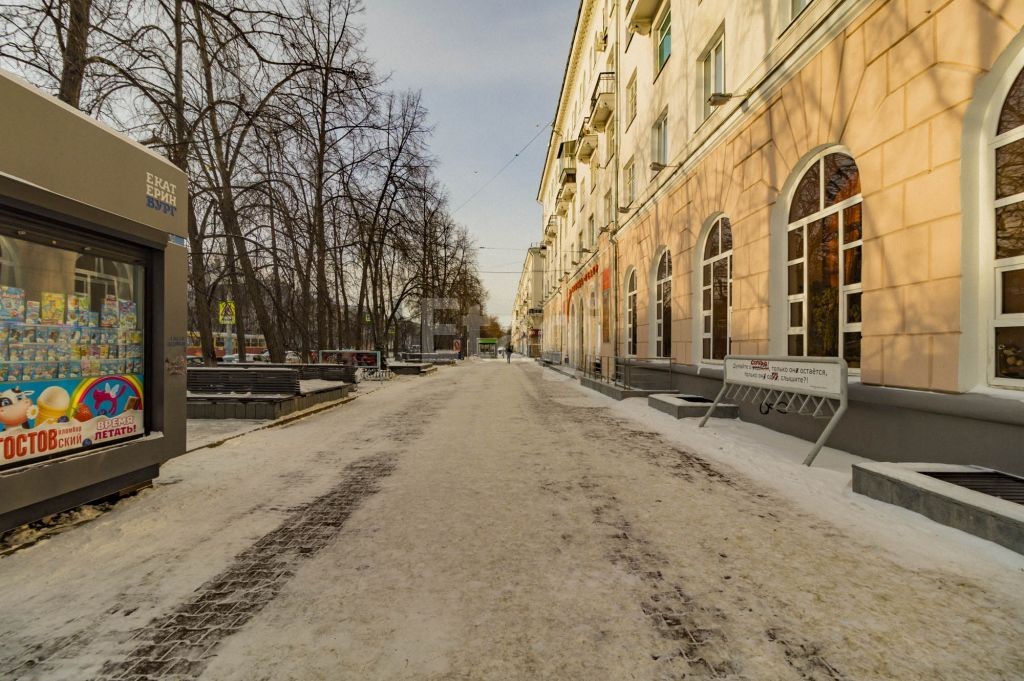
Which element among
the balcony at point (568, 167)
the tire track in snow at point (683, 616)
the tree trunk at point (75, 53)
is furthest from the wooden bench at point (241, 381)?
the balcony at point (568, 167)

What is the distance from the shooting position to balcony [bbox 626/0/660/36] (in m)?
13.7

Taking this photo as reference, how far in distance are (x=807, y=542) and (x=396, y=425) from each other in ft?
22.2

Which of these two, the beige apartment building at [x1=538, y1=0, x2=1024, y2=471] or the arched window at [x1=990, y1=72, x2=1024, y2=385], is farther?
the beige apartment building at [x1=538, y1=0, x2=1024, y2=471]

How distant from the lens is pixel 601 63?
22703mm

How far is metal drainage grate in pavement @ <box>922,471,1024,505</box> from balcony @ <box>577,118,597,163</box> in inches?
837

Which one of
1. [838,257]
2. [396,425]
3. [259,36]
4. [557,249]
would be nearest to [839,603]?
[838,257]

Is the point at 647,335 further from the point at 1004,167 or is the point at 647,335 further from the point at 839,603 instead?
the point at 839,603

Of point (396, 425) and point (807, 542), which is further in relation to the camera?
point (396, 425)

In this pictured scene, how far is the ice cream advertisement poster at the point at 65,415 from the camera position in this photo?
3.46 m

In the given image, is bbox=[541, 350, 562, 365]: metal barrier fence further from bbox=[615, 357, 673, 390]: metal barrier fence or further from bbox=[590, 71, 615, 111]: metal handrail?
bbox=[615, 357, 673, 390]: metal barrier fence

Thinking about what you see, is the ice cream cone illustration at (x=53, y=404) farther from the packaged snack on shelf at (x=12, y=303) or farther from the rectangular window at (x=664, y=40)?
the rectangular window at (x=664, y=40)

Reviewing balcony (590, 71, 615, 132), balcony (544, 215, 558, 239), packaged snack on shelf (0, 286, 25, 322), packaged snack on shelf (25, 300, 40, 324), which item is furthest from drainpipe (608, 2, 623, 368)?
balcony (544, 215, 558, 239)

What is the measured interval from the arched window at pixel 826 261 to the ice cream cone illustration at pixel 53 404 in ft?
28.6

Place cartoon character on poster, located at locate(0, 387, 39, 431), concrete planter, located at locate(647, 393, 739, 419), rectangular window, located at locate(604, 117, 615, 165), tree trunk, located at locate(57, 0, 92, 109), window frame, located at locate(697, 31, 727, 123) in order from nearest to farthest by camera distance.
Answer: cartoon character on poster, located at locate(0, 387, 39, 431), tree trunk, located at locate(57, 0, 92, 109), concrete planter, located at locate(647, 393, 739, 419), window frame, located at locate(697, 31, 727, 123), rectangular window, located at locate(604, 117, 615, 165)
